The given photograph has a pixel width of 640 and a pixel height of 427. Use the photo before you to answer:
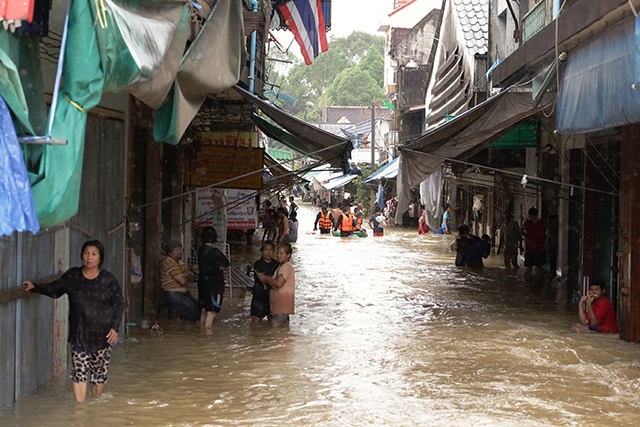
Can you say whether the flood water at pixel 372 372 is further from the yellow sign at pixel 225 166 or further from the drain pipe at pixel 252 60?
the drain pipe at pixel 252 60

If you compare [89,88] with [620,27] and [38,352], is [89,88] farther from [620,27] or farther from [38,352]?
[620,27]

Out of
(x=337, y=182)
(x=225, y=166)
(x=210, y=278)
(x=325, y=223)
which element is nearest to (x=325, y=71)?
(x=337, y=182)

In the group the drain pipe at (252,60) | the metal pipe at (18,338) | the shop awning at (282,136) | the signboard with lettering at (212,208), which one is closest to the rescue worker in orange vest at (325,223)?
the drain pipe at (252,60)

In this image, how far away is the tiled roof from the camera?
82.8 feet

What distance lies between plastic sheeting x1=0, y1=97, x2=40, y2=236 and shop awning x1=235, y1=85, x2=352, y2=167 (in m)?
7.42

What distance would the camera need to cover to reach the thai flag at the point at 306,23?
18.6 m

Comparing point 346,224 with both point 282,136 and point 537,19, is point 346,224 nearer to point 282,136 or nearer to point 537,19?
point 282,136

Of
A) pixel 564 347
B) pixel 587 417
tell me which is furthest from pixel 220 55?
pixel 564 347

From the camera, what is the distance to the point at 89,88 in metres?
5.81

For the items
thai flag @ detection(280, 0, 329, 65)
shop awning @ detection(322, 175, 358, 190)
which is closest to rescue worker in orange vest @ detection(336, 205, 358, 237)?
thai flag @ detection(280, 0, 329, 65)

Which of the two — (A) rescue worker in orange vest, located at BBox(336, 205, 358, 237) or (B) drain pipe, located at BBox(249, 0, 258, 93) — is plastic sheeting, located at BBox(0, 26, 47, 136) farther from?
(A) rescue worker in orange vest, located at BBox(336, 205, 358, 237)

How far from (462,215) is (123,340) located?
26305mm

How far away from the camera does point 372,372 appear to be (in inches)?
379

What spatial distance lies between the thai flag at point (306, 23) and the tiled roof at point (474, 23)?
6497mm
